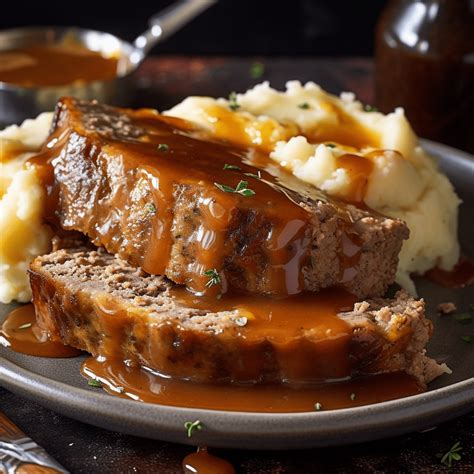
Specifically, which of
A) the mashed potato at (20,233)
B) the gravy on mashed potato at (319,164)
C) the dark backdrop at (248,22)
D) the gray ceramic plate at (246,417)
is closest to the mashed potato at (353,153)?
the gravy on mashed potato at (319,164)

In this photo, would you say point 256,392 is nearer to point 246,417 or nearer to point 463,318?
point 246,417

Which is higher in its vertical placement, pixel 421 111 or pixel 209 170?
pixel 209 170

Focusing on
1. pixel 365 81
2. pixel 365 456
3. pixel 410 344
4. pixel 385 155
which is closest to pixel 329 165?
pixel 385 155

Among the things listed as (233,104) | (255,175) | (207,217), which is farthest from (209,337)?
(233,104)

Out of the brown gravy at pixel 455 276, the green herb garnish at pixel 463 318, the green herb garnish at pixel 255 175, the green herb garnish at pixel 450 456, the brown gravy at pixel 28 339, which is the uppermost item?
the green herb garnish at pixel 255 175

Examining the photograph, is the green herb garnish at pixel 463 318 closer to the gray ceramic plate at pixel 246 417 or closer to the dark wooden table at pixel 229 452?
the dark wooden table at pixel 229 452

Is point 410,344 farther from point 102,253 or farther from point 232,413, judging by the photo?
point 102,253

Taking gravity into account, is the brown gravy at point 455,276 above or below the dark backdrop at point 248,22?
above
